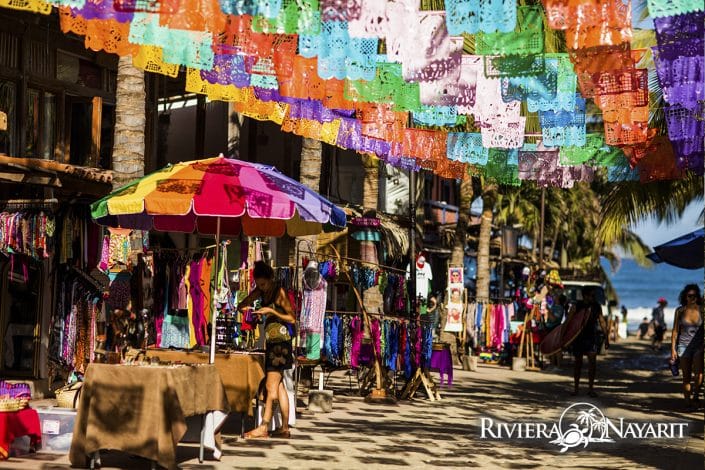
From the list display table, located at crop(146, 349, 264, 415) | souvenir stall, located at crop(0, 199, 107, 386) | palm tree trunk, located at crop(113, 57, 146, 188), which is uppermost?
palm tree trunk, located at crop(113, 57, 146, 188)

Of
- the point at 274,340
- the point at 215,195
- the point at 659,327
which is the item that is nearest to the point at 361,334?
the point at 274,340

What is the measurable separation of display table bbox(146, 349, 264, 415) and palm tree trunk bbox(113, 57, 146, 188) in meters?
2.83

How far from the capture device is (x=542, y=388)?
925 inches

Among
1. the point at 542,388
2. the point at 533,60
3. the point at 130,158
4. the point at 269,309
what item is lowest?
the point at 542,388

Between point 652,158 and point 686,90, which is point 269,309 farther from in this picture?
point 652,158

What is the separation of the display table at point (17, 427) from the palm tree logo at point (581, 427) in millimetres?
5955

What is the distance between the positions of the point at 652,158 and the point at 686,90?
385cm

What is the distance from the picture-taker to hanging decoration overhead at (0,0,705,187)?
10.4 meters

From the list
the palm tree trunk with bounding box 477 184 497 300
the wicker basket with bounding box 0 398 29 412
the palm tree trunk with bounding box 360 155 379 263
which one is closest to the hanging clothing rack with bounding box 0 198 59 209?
the wicker basket with bounding box 0 398 29 412

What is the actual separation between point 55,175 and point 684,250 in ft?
42.5

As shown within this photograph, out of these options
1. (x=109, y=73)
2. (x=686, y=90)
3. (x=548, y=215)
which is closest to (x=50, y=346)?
(x=109, y=73)

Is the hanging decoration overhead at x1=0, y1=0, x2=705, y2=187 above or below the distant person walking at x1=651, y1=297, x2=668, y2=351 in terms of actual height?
above

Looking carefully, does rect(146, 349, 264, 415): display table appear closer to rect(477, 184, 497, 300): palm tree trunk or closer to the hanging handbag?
the hanging handbag

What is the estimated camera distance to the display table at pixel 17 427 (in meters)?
10.3
